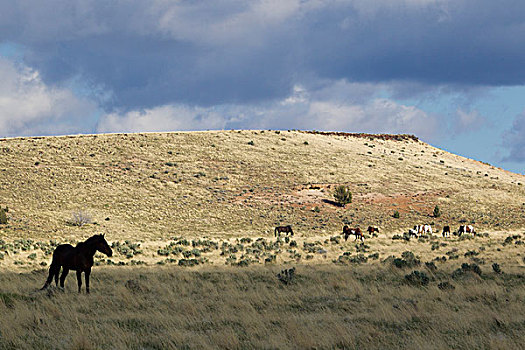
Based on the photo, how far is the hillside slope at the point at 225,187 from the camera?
173ft

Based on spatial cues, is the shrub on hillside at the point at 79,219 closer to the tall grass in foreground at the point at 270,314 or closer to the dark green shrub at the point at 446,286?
the tall grass in foreground at the point at 270,314

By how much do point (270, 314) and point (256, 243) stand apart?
989 inches

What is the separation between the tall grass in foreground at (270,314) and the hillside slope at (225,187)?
32.1 metres

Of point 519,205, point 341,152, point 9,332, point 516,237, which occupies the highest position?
point 341,152

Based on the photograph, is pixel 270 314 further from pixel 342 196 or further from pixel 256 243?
pixel 342 196

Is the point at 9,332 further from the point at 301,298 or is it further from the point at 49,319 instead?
the point at 301,298

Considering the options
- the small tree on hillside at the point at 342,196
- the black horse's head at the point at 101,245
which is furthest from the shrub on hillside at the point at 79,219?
the black horse's head at the point at 101,245

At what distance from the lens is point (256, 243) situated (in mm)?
36812

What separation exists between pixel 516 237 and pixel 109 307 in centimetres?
3662

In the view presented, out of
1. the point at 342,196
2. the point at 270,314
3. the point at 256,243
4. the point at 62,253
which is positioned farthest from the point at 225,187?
the point at 270,314

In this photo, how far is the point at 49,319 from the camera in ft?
36.4

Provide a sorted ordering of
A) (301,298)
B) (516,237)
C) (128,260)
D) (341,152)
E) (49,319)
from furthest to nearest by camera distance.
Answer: (341,152) < (516,237) < (128,260) < (301,298) < (49,319)

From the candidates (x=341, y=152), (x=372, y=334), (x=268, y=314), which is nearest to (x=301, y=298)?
(x=268, y=314)

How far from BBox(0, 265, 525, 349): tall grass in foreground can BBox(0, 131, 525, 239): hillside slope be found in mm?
32081
